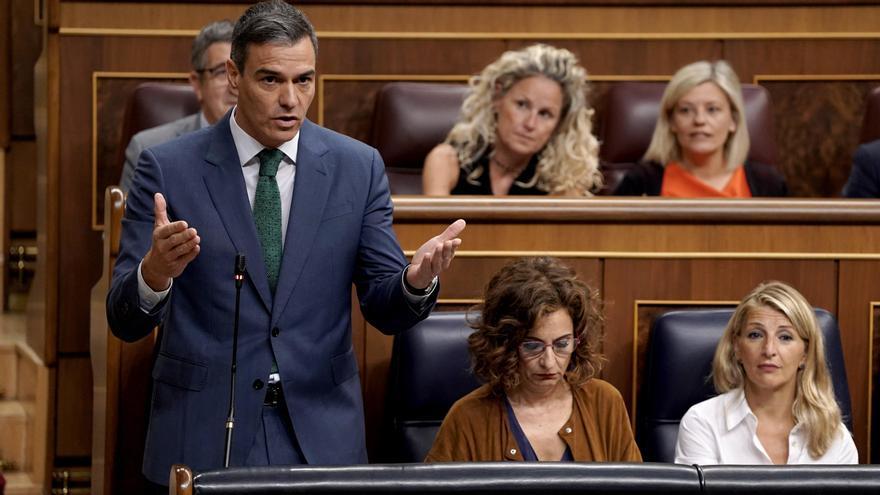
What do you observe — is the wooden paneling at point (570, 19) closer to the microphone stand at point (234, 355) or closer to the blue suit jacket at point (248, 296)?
the blue suit jacket at point (248, 296)

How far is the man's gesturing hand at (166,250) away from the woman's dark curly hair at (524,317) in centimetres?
37

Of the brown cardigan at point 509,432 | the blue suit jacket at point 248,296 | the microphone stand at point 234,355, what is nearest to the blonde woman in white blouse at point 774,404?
the brown cardigan at point 509,432

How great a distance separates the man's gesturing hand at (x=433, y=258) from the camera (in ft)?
3.18

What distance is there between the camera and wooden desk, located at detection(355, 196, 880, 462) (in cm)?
142

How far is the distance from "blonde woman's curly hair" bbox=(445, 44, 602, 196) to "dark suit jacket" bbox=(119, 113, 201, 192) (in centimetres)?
33

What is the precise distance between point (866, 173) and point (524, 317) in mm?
746

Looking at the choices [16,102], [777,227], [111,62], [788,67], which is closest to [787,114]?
[788,67]

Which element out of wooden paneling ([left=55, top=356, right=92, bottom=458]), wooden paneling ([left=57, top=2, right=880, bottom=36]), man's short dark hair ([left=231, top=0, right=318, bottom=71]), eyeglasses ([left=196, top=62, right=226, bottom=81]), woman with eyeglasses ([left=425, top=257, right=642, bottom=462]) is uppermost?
wooden paneling ([left=57, top=2, right=880, bottom=36])

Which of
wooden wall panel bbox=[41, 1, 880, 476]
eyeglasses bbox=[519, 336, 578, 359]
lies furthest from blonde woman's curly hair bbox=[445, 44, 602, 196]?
eyeglasses bbox=[519, 336, 578, 359]

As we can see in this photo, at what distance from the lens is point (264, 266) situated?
105 centimetres

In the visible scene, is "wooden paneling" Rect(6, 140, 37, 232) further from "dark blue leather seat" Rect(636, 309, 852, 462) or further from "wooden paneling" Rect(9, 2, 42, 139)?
"dark blue leather seat" Rect(636, 309, 852, 462)

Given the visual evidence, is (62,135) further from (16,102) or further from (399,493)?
(399,493)

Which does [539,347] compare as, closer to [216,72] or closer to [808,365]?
[808,365]

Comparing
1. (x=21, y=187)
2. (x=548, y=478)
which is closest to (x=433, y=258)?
(x=548, y=478)
